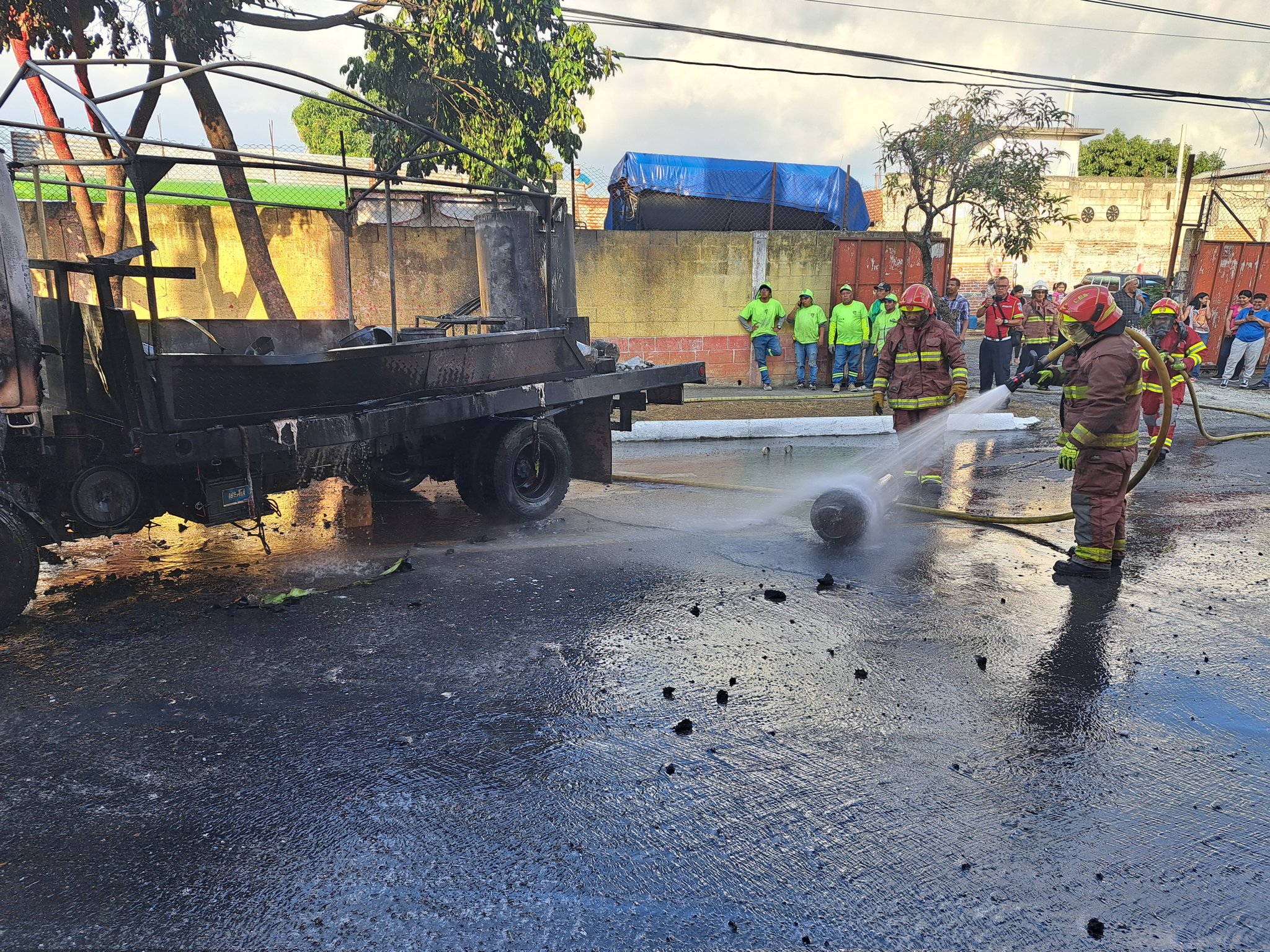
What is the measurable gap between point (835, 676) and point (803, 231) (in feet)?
40.4

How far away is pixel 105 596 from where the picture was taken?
5.06 metres

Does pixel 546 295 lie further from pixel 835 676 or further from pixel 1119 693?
pixel 1119 693

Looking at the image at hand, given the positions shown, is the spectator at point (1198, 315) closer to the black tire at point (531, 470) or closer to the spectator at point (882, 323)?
the spectator at point (882, 323)

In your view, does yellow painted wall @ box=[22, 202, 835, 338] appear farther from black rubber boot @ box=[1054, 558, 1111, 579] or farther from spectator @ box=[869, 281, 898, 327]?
black rubber boot @ box=[1054, 558, 1111, 579]

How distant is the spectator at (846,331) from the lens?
574 inches

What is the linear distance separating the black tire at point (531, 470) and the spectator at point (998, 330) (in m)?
8.93

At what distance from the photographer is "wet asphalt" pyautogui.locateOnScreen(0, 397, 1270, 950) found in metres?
2.56

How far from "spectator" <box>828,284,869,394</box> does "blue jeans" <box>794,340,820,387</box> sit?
1.10ft

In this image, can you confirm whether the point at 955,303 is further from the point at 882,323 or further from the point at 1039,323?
the point at 882,323

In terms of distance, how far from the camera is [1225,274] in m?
17.6

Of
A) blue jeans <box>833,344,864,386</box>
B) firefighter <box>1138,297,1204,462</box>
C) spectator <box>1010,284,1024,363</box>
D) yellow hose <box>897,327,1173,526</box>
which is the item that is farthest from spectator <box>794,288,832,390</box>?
yellow hose <box>897,327,1173,526</box>

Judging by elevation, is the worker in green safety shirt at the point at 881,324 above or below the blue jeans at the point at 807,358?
above

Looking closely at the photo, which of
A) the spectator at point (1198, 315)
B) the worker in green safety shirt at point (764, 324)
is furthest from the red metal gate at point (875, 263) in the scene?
the spectator at point (1198, 315)

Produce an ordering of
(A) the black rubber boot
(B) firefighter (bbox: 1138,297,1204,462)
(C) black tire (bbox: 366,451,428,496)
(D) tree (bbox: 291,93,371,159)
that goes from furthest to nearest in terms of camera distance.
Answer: (D) tree (bbox: 291,93,371,159) → (B) firefighter (bbox: 1138,297,1204,462) → (C) black tire (bbox: 366,451,428,496) → (A) the black rubber boot
